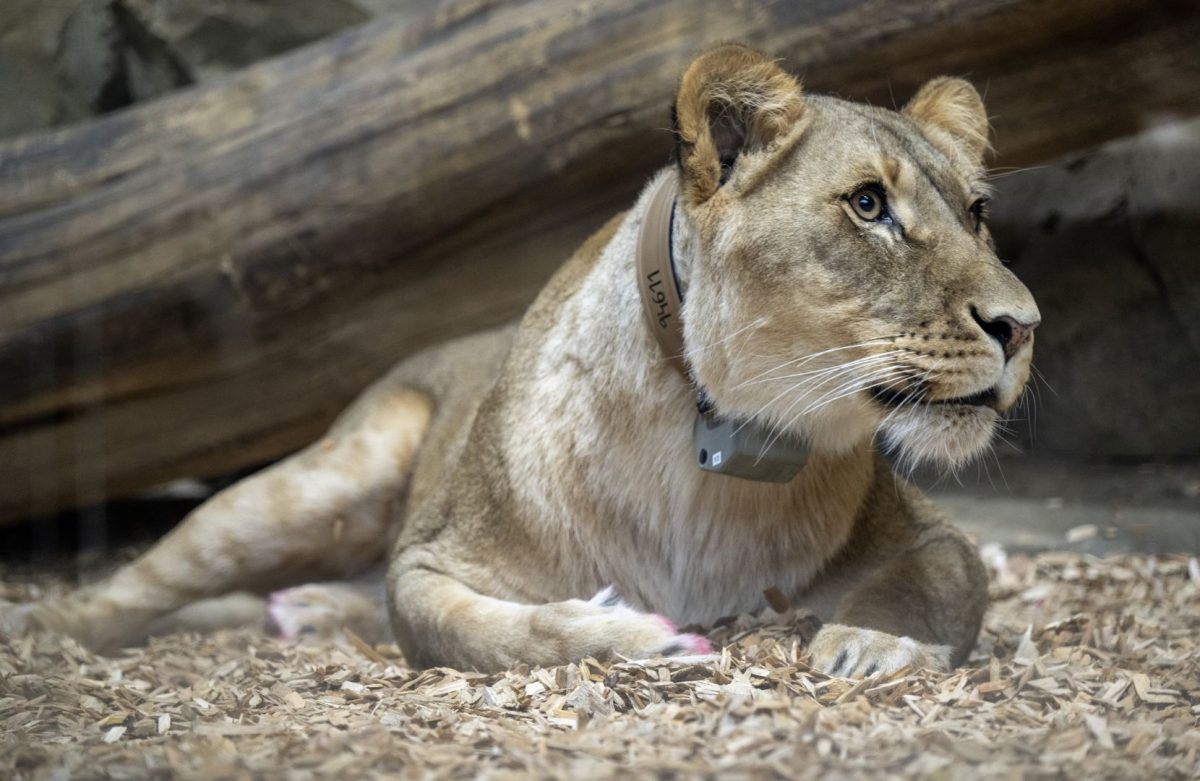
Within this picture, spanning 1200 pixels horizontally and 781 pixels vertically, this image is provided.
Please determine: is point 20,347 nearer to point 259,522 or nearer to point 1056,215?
point 259,522

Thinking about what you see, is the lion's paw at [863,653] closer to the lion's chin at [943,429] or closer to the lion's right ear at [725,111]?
the lion's chin at [943,429]

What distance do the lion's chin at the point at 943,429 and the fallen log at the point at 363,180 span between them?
5.78 feet

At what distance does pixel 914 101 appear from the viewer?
11.9ft

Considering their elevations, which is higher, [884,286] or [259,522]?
[884,286]

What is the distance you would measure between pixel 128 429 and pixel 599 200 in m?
2.20

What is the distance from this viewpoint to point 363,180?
4676mm

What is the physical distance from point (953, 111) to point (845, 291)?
3.29ft

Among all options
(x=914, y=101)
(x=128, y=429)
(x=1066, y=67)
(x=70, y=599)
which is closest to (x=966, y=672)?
(x=914, y=101)

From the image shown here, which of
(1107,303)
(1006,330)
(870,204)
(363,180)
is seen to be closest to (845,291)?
(870,204)

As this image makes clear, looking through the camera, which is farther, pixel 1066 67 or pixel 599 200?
pixel 599 200

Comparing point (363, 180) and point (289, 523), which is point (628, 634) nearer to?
point (289, 523)

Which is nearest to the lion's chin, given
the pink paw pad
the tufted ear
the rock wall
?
the pink paw pad

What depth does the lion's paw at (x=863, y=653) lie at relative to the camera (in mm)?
2910

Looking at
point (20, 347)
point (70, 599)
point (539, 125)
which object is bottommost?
point (70, 599)
